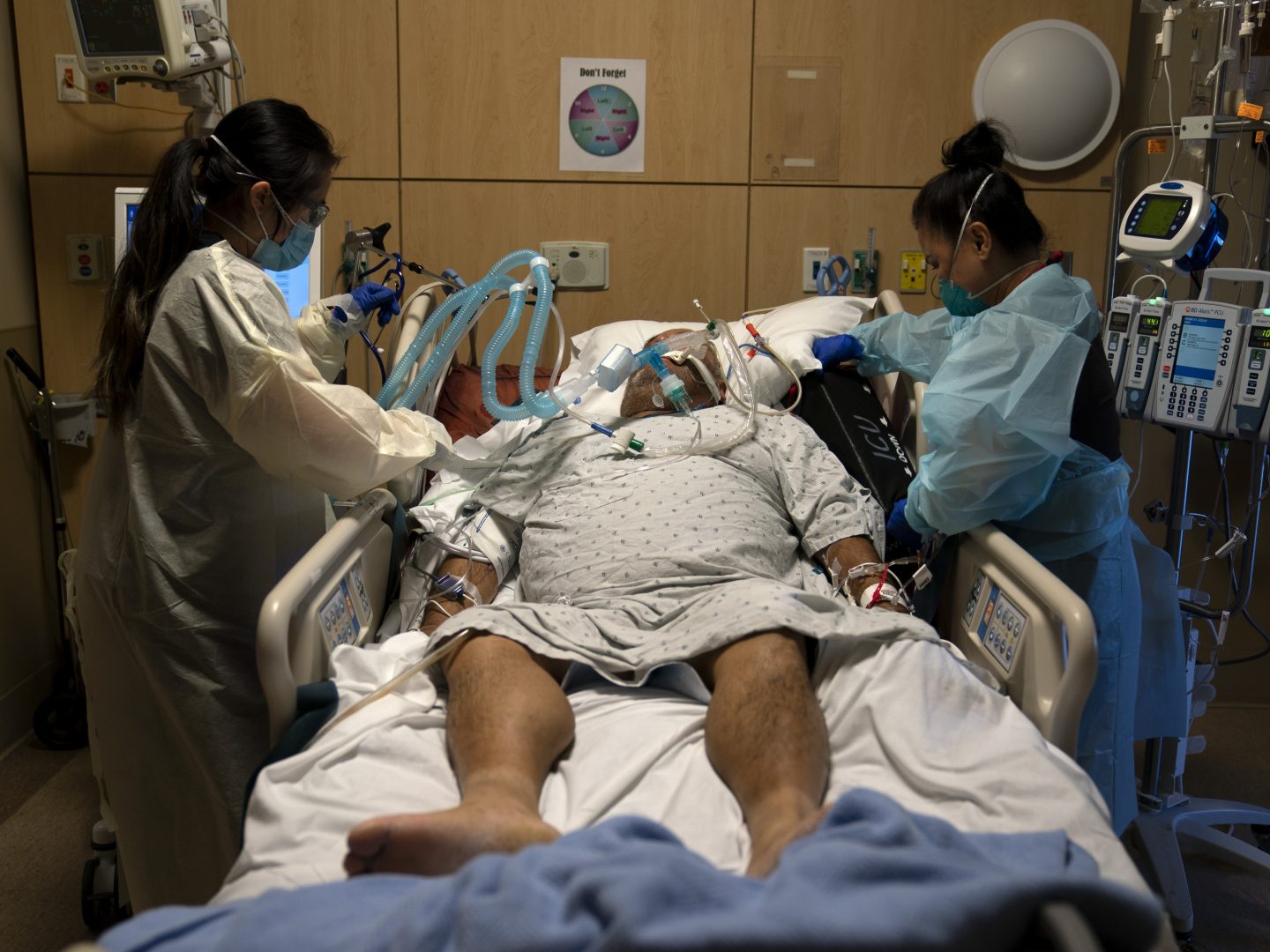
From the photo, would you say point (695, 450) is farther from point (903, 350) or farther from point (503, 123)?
point (503, 123)

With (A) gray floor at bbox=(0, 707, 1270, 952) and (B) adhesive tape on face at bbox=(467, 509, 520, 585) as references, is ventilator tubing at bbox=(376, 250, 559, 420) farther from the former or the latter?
(A) gray floor at bbox=(0, 707, 1270, 952)

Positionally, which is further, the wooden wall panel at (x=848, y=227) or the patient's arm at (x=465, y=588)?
the wooden wall panel at (x=848, y=227)

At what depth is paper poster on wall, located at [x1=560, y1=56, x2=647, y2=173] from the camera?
3.02 metres

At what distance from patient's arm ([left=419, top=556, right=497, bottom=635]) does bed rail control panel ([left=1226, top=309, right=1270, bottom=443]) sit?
1623mm

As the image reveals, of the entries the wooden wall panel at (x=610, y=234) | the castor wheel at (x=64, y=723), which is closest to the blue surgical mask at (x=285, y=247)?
the wooden wall panel at (x=610, y=234)

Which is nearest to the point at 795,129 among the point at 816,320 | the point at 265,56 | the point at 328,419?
the point at 816,320

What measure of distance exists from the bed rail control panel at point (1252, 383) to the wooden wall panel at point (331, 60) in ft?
7.25

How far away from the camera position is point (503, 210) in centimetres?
309

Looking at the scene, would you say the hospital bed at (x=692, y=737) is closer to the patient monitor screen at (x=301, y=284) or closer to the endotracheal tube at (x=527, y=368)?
the endotracheal tube at (x=527, y=368)

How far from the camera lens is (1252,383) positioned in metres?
2.31

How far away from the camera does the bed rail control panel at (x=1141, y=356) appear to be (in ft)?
8.23

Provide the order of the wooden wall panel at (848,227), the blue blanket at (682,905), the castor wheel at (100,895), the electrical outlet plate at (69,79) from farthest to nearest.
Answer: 1. the wooden wall panel at (848,227)
2. the electrical outlet plate at (69,79)
3. the castor wheel at (100,895)
4. the blue blanket at (682,905)

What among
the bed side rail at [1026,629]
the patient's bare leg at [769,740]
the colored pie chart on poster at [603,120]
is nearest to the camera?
the patient's bare leg at [769,740]

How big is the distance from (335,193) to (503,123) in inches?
20.3
